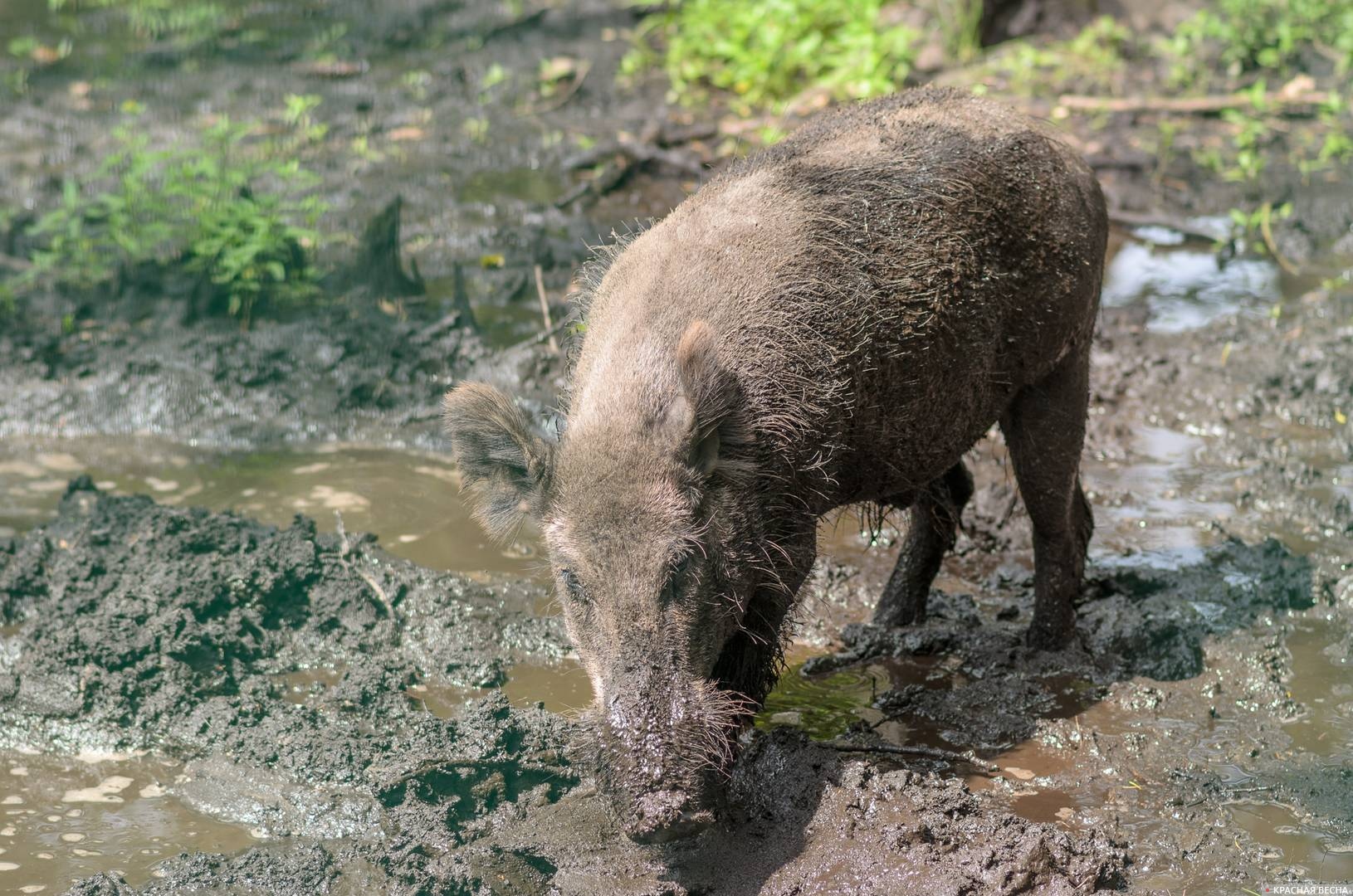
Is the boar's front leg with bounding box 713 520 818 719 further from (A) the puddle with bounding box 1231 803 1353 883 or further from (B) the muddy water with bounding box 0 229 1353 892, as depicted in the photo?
(A) the puddle with bounding box 1231 803 1353 883

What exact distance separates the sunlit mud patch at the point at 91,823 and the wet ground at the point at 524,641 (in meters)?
0.01

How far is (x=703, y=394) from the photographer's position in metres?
4.38

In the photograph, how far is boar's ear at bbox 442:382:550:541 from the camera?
4648mm

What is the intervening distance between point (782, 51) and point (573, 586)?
9211 millimetres

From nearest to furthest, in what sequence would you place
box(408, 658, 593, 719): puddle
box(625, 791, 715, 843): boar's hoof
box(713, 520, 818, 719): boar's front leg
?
box(625, 791, 715, 843): boar's hoof < box(713, 520, 818, 719): boar's front leg < box(408, 658, 593, 719): puddle

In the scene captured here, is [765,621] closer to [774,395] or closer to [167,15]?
[774,395]

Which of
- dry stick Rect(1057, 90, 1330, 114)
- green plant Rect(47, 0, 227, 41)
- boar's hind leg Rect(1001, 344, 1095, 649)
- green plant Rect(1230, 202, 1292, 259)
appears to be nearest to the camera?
boar's hind leg Rect(1001, 344, 1095, 649)

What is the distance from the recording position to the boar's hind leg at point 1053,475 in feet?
20.0

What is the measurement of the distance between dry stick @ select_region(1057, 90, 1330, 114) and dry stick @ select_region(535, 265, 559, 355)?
5370 mm

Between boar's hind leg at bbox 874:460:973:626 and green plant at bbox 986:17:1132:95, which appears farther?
green plant at bbox 986:17:1132:95

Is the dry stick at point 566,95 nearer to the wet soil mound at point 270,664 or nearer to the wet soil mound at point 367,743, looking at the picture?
the wet soil mound at point 367,743

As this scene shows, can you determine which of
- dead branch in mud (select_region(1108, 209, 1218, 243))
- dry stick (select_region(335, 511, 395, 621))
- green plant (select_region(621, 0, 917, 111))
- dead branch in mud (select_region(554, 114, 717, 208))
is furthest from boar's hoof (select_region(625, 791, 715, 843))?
green plant (select_region(621, 0, 917, 111))

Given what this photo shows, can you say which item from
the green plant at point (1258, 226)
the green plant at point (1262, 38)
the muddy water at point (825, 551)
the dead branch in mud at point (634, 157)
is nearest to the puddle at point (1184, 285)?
the muddy water at point (825, 551)

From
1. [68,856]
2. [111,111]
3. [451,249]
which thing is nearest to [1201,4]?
[451,249]
